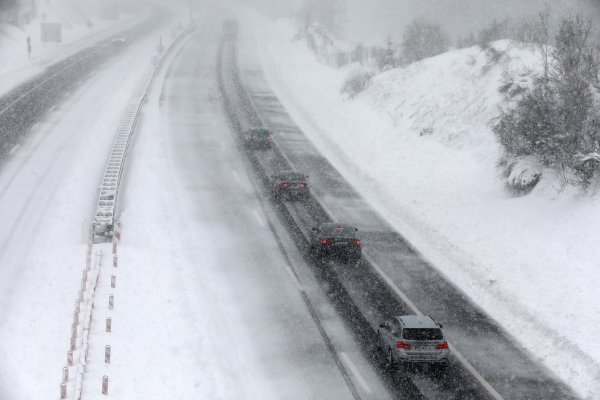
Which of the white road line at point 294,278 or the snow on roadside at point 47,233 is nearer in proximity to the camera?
the snow on roadside at point 47,233

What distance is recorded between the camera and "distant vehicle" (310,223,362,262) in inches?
931

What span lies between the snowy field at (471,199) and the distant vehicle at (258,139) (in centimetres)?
360

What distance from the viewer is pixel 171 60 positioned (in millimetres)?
66125

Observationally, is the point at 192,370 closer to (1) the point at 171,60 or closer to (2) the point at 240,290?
(2) the point at 240,290

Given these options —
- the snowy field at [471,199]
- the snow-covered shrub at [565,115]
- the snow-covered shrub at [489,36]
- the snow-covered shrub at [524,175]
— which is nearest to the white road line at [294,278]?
the snowy field at [471,199]

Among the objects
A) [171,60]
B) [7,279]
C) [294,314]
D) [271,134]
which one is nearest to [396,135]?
[271,134]

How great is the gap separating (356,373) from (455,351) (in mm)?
3049

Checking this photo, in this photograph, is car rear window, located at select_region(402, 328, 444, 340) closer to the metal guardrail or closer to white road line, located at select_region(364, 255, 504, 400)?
white road line, located at select_region(364, 255, 504, 400)

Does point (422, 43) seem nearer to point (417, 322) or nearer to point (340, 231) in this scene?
point (340, 231)

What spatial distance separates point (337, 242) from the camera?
→ 77.6ft

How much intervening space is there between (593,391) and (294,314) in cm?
835

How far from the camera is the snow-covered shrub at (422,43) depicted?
5147cm

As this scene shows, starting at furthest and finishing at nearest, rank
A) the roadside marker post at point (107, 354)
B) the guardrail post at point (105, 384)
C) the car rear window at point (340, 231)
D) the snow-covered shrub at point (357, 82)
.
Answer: the snow-covered shrub at point (357, 82)
the car rear window at point (340, 231)
the roadside marker post at point (107, 354)
the guardrail post at point (105, 384)

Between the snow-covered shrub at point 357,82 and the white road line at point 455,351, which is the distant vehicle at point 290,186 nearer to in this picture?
the white road line at point 455,351
